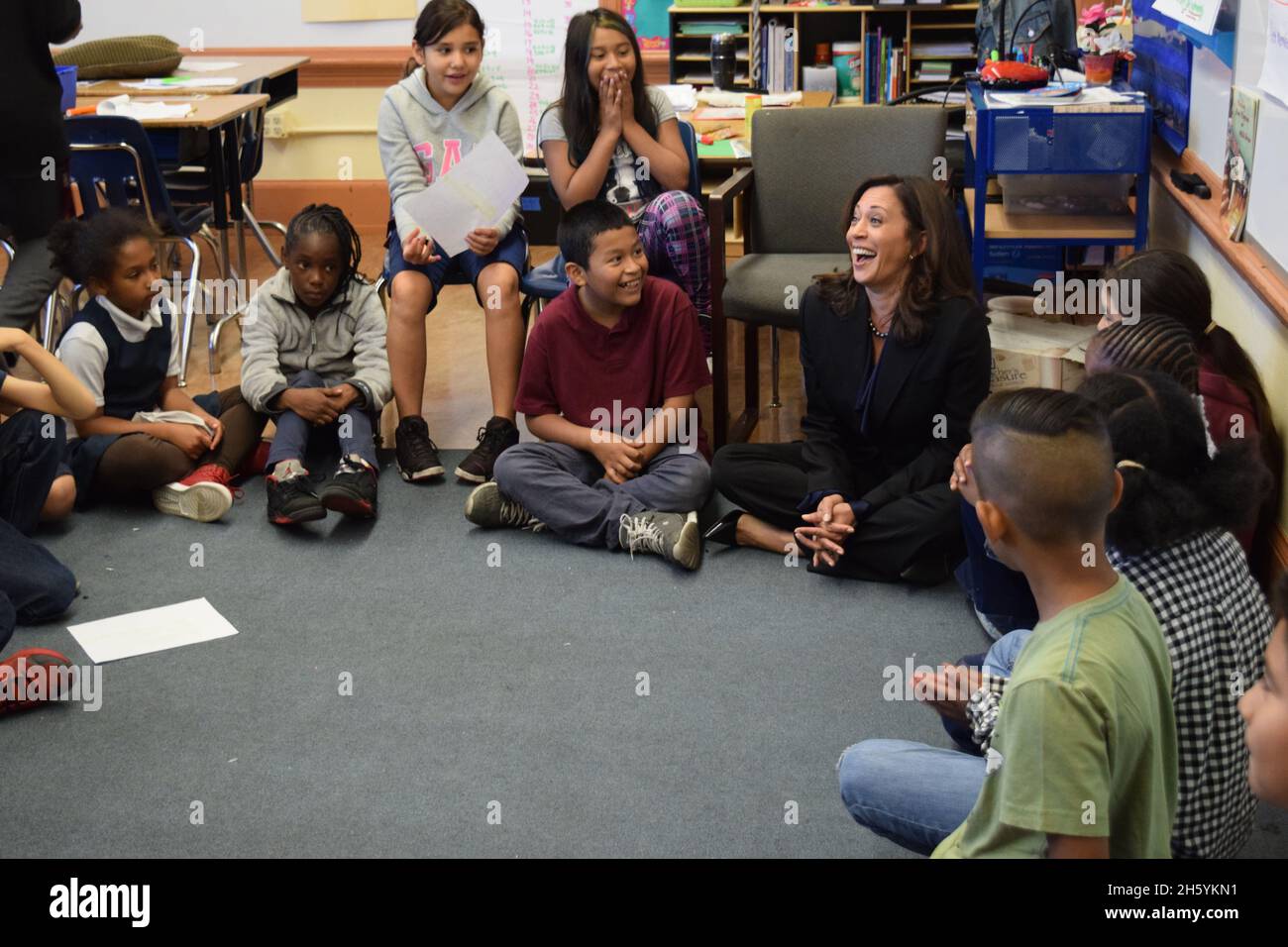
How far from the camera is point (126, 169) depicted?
4.26 metres

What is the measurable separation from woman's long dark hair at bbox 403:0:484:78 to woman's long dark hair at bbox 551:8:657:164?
0.30 meters

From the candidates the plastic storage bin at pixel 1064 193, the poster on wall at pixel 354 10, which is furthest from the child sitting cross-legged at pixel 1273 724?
the poster on wall at pixel 354 10

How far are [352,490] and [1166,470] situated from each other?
2.02m

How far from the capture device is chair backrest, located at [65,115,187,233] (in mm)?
4203

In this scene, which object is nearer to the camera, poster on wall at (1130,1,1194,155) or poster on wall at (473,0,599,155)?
poster on wall at (1130,1,1194,155)

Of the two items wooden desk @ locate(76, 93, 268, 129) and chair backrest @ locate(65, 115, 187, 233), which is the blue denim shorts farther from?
wooden desk @ locate(76, 93, 268, 129)

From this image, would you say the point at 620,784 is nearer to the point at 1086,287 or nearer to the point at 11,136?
the point at 1086,287

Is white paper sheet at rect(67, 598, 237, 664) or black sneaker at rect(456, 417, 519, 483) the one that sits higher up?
black sneaker at rect(456, 417, 519, 483)

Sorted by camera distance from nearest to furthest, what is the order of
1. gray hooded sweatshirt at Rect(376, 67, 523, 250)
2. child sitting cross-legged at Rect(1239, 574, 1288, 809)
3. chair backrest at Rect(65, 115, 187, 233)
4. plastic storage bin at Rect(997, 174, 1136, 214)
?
child sitting cross-legged at Rect(1239, 574, 1288, 809) < plastic storage bin at Rect(997, 174, 1136, 214) < gray hooded sweatshirt at Rect(376, 67, 523, 250) < chair backrest at Rect(65, 115, 187, 233)

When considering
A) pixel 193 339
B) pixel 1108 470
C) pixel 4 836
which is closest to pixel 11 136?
pixel 193 339

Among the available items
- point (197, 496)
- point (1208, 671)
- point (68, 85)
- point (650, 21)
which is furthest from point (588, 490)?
point (650, 21)

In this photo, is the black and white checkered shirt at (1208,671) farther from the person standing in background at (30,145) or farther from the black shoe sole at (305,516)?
the person standing in background at (30,145)

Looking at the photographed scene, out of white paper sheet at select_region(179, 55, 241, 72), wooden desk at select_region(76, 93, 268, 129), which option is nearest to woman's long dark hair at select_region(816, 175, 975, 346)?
wooden desk at select_region(76, 93, 268, 129)

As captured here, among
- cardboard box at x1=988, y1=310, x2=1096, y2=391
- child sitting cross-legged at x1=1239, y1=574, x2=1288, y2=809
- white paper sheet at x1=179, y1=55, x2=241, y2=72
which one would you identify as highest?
white paper sheet at x1=179, y1=55, x2=241, y2=72
